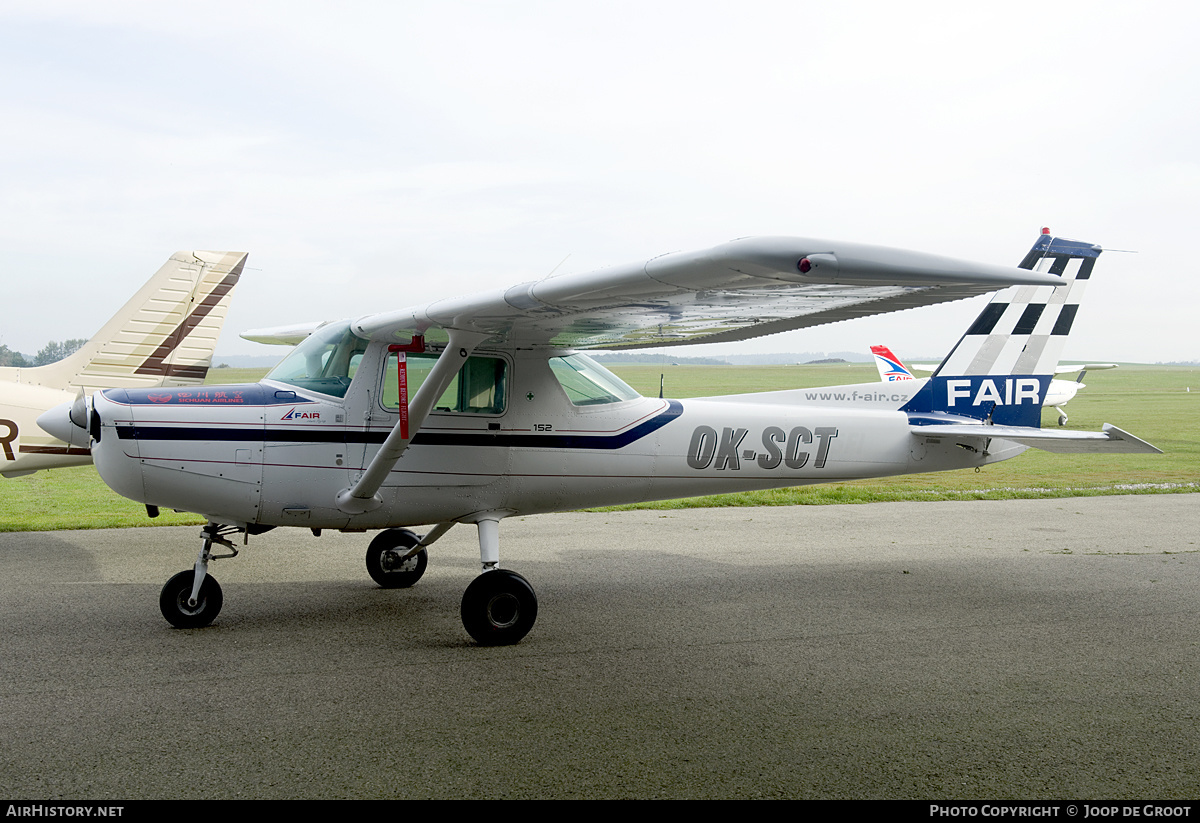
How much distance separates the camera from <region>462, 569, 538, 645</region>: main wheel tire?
219 inches

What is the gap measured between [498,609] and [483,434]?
4.08 ft

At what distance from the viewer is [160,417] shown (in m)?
5.62

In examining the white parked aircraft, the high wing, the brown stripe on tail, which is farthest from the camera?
the brown stripe on tail

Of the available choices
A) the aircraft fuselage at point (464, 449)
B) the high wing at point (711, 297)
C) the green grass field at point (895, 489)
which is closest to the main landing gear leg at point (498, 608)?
the aircraft fuselage at point (464, 449)

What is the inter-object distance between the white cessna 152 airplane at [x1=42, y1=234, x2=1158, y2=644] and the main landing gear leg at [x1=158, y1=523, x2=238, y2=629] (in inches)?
0.4

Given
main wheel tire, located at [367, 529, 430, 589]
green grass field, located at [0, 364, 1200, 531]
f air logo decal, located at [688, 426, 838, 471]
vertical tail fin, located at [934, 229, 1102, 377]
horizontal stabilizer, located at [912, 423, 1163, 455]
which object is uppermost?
vertical tail fin, located at [934, 229, 1102, 377]

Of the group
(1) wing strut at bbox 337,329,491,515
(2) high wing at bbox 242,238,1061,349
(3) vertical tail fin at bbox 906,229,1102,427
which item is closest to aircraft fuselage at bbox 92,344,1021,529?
(1) wing strut at bbox 337,329,491,515

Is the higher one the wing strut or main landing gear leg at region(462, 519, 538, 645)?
the wing strut

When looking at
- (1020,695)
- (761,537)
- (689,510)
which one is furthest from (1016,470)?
(1020,695)

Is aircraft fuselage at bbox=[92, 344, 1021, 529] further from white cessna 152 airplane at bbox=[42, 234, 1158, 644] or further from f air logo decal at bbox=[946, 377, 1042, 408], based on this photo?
f air logo decal at bbox=[946, 377, 1042, 408]

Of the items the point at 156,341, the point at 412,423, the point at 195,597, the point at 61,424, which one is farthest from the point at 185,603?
the point at 156,341

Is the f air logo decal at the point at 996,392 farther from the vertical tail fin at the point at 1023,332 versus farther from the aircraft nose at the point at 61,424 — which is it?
the aircraft nose at the point at 61,424

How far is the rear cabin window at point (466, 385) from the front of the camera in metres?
6.02
